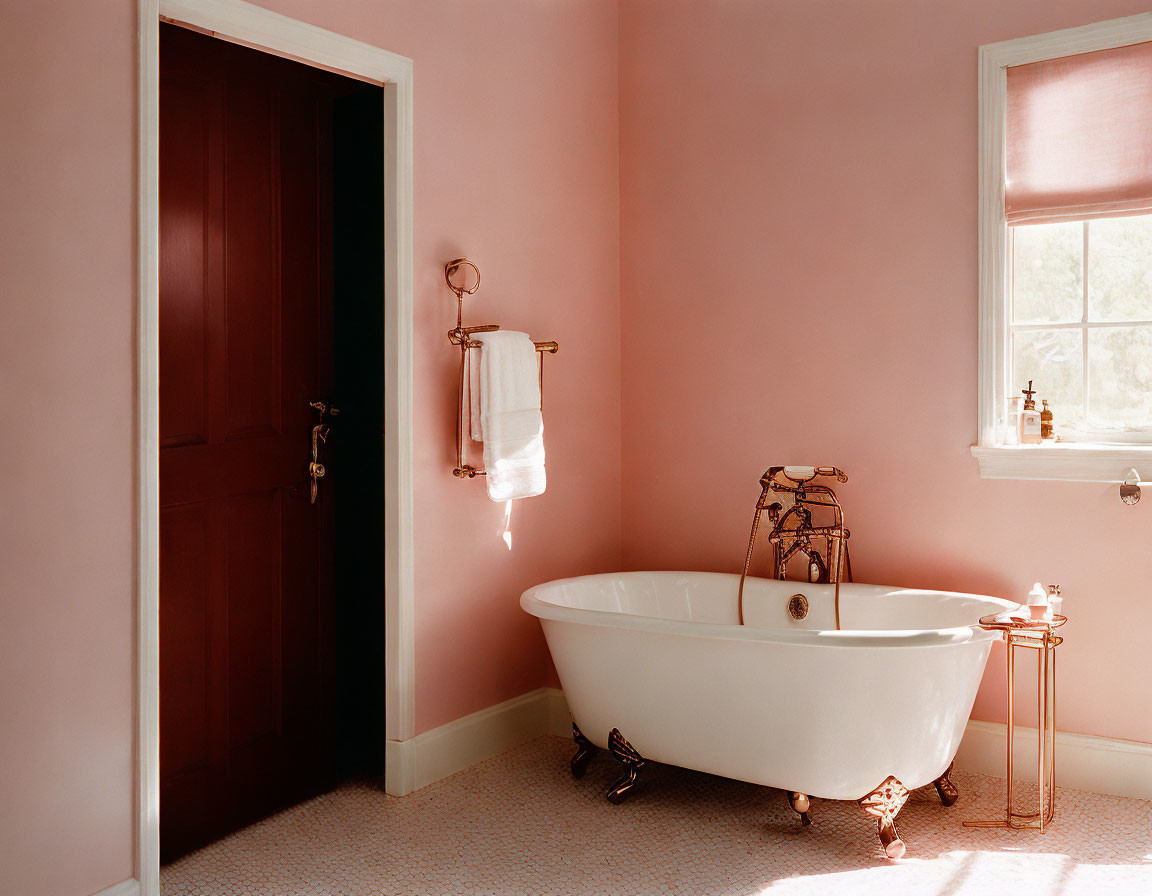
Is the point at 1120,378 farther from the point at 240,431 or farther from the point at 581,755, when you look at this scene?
the point at 240,431

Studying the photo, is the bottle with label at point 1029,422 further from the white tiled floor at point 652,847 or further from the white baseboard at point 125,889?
the white baseboard at point 125,889

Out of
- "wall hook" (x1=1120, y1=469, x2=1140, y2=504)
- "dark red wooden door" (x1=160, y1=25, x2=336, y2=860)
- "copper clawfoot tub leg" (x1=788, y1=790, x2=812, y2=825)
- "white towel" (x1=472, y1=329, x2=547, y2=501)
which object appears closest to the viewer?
"dark red wooden door" (x1=160, y1=25, x2=336, y2=860)

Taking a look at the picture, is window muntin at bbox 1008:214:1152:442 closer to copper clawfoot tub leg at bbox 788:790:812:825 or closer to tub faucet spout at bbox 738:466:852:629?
tub faucet spout at bbox 738:466:852:629

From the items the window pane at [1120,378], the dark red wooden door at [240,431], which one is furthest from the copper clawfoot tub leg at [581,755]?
the window pane at [1120,378]

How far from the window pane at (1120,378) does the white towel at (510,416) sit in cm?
162

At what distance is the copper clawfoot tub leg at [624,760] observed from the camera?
2.75 meters

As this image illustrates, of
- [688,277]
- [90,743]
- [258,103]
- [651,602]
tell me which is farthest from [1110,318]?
[90,743]

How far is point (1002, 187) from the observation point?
289 cm

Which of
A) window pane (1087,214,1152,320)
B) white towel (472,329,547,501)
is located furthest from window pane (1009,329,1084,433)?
white towel (472,329,547,501)

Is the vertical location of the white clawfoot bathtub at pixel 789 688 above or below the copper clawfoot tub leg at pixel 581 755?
above

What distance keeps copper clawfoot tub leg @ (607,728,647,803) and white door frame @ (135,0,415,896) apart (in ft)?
1.96

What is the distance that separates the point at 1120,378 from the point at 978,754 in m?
1.18

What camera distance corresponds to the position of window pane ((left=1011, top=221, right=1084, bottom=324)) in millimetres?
2857

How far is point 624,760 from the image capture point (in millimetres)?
2764
